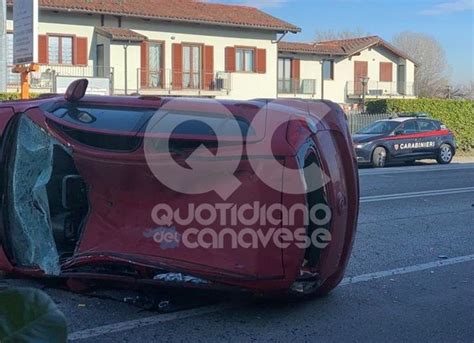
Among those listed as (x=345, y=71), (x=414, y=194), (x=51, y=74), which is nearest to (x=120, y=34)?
(x=51, y=74)

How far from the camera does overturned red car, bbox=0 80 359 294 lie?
4539 millimetres

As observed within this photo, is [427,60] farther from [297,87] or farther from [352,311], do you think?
[352,311]

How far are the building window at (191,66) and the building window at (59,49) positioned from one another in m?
6.06

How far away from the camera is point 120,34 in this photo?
1284 inches

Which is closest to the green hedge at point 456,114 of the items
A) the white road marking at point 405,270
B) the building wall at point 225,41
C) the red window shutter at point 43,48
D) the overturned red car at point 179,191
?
the building wall at point 225,41

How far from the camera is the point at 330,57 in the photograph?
45.1 m

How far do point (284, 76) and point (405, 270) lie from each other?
3641 centimetres

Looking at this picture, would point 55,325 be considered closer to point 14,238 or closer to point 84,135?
point 84,135

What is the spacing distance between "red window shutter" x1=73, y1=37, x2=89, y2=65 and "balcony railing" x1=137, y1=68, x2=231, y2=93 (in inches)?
105

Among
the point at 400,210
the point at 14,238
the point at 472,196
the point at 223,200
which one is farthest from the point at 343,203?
the point at 472,196

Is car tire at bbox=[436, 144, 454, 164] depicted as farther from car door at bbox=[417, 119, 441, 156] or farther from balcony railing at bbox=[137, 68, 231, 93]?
balcony railing at bbox=[137, 68, 231, 93]

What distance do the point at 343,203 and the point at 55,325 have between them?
3.58 metres

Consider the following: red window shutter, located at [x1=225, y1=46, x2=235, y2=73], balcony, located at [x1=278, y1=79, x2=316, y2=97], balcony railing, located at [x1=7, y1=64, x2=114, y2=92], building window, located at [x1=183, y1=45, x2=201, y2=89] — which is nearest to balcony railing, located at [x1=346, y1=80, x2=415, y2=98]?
balcony, located at [x1=278, y1=79, x2=316, y2=97]

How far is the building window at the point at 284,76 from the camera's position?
137ft
